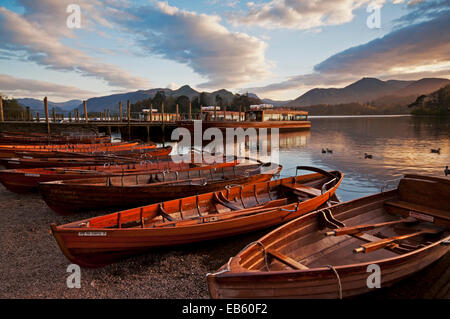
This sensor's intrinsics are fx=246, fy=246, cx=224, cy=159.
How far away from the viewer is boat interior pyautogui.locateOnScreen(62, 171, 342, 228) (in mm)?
6234

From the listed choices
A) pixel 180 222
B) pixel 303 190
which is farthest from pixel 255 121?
pixel 180 222

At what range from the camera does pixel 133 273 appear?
5.65 meters

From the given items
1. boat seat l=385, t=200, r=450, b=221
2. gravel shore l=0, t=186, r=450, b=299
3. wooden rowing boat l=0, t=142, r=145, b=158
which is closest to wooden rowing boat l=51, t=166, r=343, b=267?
gravel shore l=0, t=186, r=450, b=299

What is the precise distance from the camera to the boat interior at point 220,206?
20.5ft

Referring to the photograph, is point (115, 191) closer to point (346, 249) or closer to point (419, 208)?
point (346, 249)

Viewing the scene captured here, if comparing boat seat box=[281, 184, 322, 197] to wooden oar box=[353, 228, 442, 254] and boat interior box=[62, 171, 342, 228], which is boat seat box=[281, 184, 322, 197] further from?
wooden oar box=[353, 228, 442, 254]

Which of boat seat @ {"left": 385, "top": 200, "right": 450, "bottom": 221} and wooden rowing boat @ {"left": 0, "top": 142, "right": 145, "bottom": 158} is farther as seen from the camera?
wooden rowing boat @ {"left": 0, "top": 142, "right": 145, "bottom": 158}

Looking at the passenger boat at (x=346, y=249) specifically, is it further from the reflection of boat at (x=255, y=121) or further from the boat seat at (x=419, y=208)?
the reflection of boat at (x=255, y=121)

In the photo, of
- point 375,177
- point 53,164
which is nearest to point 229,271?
point 53,164

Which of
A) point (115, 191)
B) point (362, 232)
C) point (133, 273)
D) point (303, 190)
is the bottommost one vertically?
point (133, 273)

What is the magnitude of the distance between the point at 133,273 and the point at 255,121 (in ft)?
154

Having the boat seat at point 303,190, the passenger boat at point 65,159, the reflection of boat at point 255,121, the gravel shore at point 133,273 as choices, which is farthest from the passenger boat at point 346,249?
the reflection of boat at point 255,121

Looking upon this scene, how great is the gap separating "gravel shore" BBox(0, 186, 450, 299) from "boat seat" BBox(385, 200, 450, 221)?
112cm

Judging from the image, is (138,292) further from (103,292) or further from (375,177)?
(375,177)
